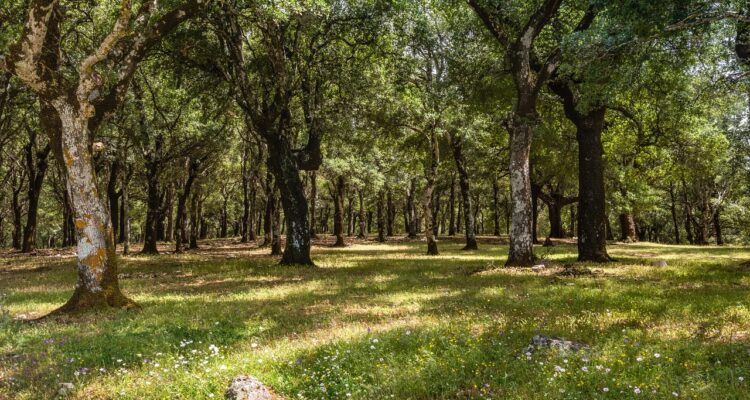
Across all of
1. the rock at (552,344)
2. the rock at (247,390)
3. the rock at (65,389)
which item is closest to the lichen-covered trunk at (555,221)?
the rock at (552,344)

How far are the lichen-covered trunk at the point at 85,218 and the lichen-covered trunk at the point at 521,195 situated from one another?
13.5m

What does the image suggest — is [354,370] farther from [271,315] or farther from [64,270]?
[64,270]

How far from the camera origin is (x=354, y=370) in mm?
6543

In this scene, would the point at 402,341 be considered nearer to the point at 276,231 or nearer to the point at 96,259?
the point at 96,259

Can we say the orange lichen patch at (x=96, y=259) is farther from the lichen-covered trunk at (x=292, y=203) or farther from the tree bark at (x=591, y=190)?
the tree bark at (x=591, y=190)

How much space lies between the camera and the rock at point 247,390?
5711mm

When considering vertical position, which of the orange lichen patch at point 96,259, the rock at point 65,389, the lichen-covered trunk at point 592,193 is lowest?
the rock at point 65,389

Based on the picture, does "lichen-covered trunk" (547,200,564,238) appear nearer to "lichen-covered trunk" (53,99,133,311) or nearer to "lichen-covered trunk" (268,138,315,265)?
"lichen-covered trunk" (268,138,315,265)

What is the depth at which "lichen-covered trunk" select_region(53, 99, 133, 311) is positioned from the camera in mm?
11180

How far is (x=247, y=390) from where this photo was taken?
580cm

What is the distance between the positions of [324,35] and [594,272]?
1567 cm

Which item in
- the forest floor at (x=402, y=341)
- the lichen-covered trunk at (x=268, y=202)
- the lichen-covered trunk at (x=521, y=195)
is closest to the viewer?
the forest floor at (x=402, y=341)

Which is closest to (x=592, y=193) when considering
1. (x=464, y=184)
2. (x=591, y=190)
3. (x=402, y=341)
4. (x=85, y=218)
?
(x=591, y=190)

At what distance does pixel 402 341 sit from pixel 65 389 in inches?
184
